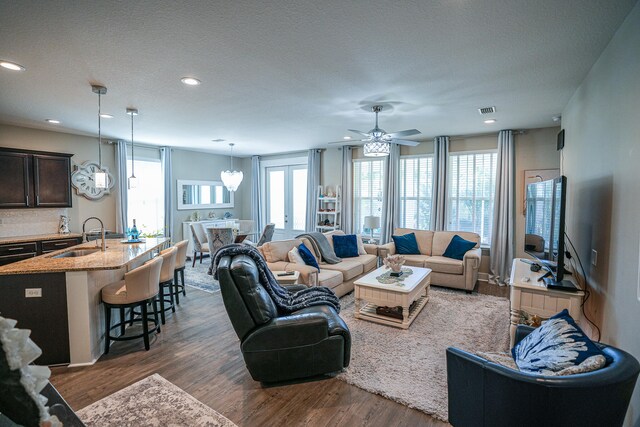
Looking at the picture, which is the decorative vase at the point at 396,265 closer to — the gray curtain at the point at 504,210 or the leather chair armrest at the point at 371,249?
the leather chair armrest at the point at 371,249

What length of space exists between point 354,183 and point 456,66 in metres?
4.50

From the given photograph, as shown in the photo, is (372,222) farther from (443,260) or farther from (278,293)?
(278,293)

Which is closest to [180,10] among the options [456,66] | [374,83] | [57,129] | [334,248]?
[374,83]

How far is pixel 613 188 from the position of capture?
2.28 metres

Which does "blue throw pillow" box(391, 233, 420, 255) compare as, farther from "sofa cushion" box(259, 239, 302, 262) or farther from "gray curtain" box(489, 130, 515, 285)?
"sofa cushion" box(259, 239, 302, 262)

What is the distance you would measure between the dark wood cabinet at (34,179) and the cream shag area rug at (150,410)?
164 inches

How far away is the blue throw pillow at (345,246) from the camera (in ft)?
18.1

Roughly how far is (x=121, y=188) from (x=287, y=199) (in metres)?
3.77

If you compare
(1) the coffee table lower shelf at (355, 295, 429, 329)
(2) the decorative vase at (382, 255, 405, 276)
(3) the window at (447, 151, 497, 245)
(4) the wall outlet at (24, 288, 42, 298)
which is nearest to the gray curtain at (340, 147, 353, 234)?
(3) the window at (447, 151, 497, 245)

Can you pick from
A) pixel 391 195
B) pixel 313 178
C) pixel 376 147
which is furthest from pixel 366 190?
pixel 376 147

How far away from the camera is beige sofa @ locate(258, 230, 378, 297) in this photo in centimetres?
411

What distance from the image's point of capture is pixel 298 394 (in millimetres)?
2447

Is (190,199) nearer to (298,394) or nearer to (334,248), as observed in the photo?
(334,248)

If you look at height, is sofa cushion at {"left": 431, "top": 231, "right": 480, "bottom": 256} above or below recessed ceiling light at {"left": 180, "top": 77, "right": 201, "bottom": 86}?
below
